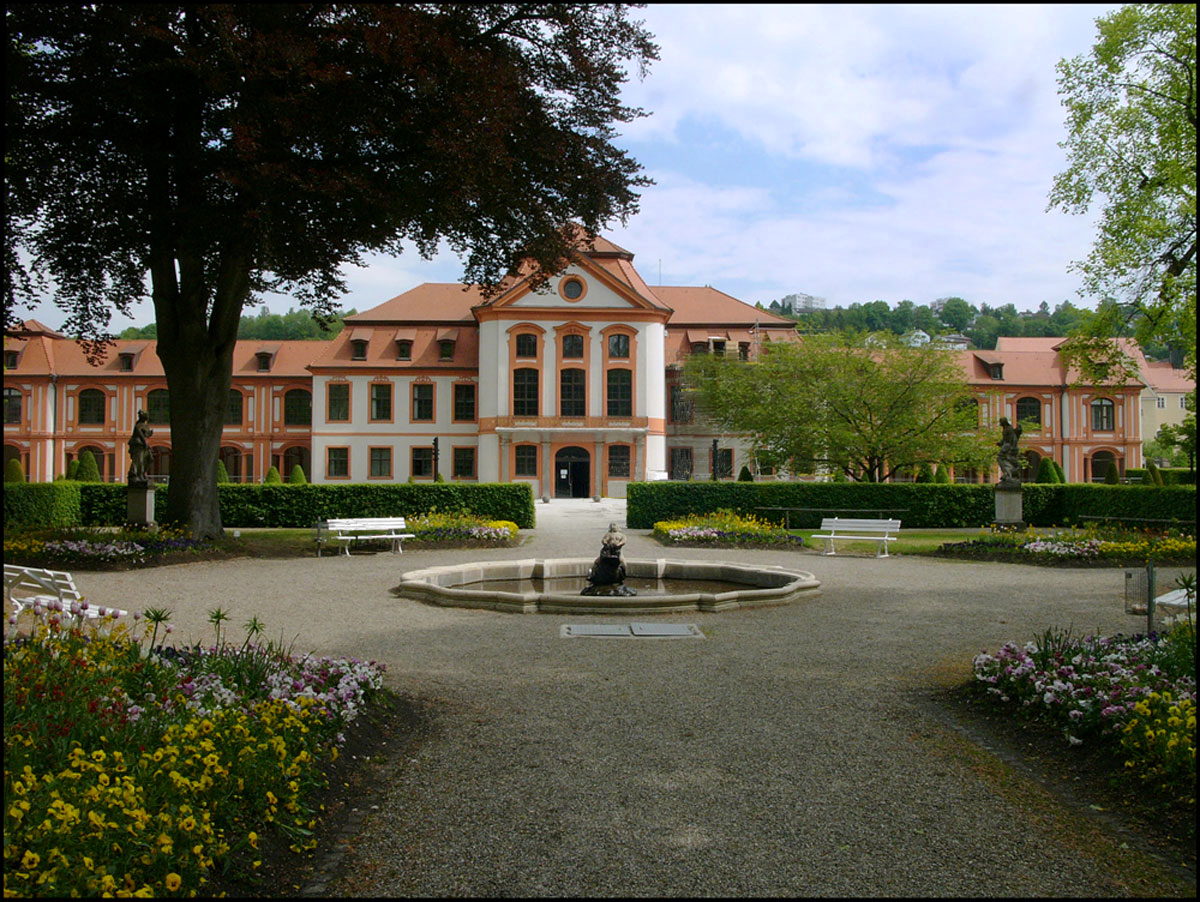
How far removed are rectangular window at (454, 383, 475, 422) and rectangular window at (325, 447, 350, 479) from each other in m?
5.98

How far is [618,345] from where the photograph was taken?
45.5 metres

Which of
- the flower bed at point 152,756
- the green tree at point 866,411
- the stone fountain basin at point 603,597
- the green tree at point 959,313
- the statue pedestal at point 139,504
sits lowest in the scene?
the stone fountain basin at point 603,597

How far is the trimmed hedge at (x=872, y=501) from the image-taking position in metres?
24.1

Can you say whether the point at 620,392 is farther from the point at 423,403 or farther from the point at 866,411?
the point at 866,411

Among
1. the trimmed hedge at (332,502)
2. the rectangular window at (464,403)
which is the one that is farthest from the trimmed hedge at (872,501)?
the rectangular window at (464,403)

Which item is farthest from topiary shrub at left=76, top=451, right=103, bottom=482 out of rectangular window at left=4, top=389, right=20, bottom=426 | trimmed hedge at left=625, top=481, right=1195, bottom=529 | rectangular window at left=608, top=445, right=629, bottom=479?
trimmed hedge at left=625, top=481, right=1195, bottom=529

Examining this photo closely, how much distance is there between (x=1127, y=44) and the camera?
19438mm

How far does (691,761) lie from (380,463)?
43.8 meters

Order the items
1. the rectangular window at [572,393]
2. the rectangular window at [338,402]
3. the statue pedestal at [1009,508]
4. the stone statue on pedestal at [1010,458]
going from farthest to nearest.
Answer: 1. the rectangular window at [338,402]
2. the rectangular window at [572,393]
3. the stone statue on pedestal at [1010,458]
4. the statue pedestal at [1009,508]

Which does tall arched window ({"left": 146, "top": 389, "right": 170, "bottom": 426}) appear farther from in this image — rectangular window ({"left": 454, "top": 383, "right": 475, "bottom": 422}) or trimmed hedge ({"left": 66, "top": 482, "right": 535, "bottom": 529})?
trimmed hedge ({"left": 66, "top": 482, "right": 535, "bottom": 529})

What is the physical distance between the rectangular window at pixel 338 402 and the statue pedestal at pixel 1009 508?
1354 inches

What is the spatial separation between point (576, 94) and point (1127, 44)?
42.1ft

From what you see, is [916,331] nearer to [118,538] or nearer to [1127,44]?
[1127,44]

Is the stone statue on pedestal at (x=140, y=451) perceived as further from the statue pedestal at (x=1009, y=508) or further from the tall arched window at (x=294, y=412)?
the tall arched window at (x=294, y=412)
